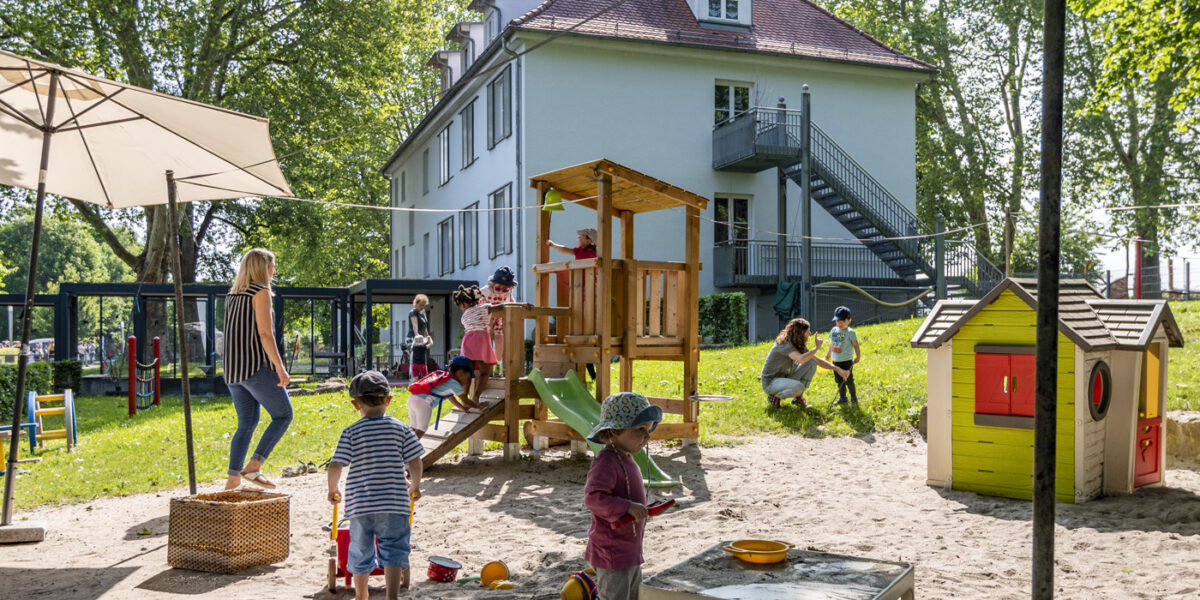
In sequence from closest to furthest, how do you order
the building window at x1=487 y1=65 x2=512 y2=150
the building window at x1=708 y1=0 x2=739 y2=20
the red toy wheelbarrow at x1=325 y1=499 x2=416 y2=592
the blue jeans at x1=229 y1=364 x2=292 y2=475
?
the red toy wheelbarrow at x1=325 y1=499 x2=416 y2=592
the blue jeans at x1=229 y1=364 x2=292 y2=475
the building window at x1=487 y1=65 x2=512 y2=150
the building window at x1=708 y1=0 x2=739 y2=20

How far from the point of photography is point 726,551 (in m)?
4.36

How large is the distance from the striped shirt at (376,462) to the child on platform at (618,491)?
1.13 metres

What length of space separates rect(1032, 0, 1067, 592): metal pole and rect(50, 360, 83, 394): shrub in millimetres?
23240

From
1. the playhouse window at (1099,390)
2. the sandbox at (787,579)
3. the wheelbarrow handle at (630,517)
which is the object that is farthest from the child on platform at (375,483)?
the playhouse window at (1099,390)

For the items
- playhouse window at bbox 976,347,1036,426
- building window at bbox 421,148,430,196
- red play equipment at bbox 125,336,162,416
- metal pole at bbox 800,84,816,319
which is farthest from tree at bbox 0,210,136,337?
playhouse window at bbox 976,347,1036,426

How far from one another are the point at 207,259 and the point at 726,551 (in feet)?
118

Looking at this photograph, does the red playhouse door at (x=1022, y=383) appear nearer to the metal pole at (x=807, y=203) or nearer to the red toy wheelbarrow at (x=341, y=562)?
the red toy wheelbarrow at (x=341, y=562)

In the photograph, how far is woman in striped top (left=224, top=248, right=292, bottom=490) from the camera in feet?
21.9

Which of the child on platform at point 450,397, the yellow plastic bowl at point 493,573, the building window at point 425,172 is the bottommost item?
the yellow plastic bowl at point 493,573

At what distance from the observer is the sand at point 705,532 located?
5.30 metres

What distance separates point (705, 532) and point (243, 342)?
3478 millimetres

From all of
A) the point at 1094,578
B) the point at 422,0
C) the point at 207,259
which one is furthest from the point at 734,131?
the point at 207,259

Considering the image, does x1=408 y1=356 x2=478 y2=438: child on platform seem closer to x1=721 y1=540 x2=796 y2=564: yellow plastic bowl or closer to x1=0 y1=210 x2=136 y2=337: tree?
x1=721 y1=540 x2=796 y2=564: yellow plastic bowl

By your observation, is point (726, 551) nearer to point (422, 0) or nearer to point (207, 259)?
point (422, 0)
